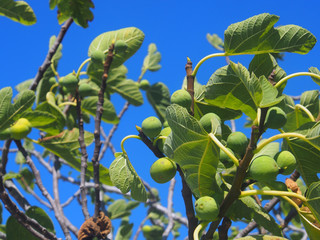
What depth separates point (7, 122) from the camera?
5.93 feet

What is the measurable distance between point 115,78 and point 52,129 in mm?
946

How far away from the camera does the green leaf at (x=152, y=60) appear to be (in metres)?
3.93

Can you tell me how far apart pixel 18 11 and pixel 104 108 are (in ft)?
3.03

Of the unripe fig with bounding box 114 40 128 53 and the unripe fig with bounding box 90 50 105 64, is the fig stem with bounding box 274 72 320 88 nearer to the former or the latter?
the unripe fig with bounding box 114 40 128 53

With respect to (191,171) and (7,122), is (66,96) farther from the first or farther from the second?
(191,171)

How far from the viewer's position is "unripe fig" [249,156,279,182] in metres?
0.95

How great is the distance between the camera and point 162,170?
1.05 metres

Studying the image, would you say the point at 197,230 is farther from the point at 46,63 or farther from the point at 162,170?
the point at 46,63

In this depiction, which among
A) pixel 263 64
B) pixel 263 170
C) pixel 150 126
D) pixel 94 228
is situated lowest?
pixel 94 228

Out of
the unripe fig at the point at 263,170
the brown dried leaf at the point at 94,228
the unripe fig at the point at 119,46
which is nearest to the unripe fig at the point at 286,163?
the unripe fig at the point at 263,170

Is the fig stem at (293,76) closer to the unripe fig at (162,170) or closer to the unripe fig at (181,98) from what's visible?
the unripe fig at (181,98)

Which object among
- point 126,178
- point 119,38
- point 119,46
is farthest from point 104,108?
point 126,178

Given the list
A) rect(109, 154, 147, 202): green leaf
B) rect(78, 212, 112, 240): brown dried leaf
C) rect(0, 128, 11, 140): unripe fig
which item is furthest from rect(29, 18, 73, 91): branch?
rect(109, 154, 147, 202): green leaf

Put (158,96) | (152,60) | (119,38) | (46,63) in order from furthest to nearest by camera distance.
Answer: (152,60) → (158,96) → (46,63) → (119,38)
